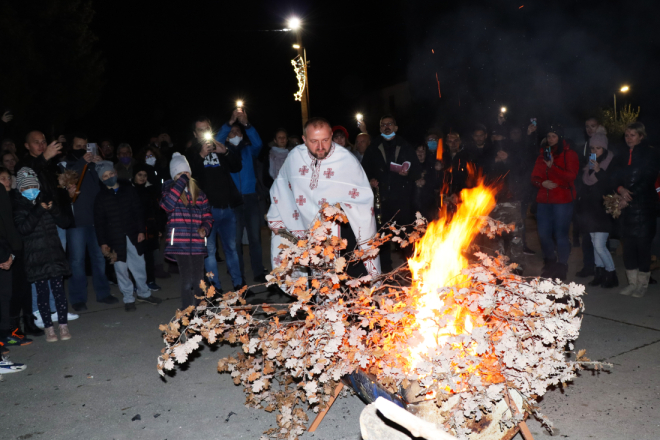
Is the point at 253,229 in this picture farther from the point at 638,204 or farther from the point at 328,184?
the point at 638,204

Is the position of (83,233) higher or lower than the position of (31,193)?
lower

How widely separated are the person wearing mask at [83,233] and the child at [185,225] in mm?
1516

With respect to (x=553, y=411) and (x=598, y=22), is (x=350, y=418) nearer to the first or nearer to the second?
(x=553, y=411)

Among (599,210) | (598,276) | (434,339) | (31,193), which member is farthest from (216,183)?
(598,276)

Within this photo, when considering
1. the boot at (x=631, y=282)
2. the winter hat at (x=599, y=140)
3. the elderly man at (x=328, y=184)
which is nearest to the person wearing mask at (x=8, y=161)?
the elderly man at (x=328, y=184)

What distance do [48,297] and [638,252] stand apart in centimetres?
681

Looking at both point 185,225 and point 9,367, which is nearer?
point 9,367

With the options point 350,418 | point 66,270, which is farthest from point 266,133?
point 350,418

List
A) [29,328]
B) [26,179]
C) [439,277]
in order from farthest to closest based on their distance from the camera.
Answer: [29,328], [26,179], [439,277]

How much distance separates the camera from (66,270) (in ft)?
18.2

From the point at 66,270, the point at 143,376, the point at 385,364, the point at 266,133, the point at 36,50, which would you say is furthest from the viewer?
the point at 266,133

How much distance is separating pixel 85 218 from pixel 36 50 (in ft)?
60.8

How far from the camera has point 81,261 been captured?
660 cm

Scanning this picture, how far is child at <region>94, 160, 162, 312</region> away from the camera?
637 cm
